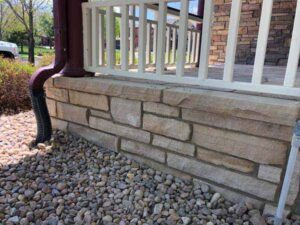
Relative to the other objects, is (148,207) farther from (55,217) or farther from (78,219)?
(55,217)

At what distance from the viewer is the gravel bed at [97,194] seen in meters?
1.63

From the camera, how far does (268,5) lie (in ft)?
5.08

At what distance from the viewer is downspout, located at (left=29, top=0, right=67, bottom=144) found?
7.75 ft

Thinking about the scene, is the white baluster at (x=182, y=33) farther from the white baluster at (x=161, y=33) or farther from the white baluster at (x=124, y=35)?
the white baluster at (x=124, y=35)

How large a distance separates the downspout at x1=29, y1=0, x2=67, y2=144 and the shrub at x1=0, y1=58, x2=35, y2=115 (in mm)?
1395

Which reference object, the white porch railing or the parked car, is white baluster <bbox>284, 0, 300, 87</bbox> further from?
the parked car

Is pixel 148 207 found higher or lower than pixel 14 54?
lower

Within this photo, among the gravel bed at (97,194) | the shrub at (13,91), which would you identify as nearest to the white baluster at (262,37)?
the gravel bed at (97,194)

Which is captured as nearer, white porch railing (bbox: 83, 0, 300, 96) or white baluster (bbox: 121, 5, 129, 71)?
white porch railing (bbox: 83, 0, 300, 96)

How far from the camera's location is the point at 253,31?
13.9 feet

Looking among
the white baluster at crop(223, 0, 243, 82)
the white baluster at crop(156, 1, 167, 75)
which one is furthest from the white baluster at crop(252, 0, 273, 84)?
the white baluster at crop(156, 1, 167, 75)

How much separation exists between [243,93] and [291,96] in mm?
270

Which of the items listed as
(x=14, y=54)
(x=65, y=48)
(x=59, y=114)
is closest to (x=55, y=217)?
(x=59, y=114)

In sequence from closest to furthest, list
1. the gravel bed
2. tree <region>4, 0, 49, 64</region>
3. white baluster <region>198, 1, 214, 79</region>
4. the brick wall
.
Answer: the gravel bed < white baluster <region>198, 1, 214, 79</region> < the brick wall < tree <region>4, 0, 49, 64</region>
